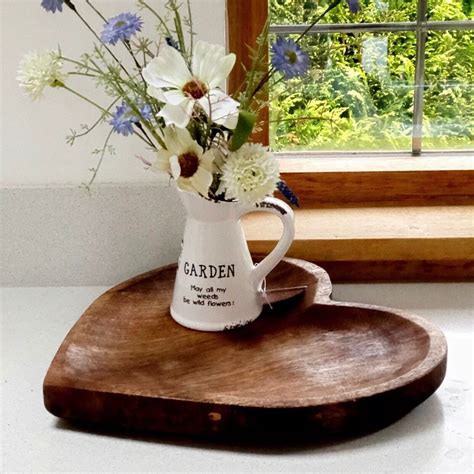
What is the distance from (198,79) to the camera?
83 cm

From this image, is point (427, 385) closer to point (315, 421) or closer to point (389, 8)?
point (315, 421)

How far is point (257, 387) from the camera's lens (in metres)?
0.85

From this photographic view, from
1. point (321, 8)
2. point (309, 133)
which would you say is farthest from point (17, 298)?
point (321, 8)

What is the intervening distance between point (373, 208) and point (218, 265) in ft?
1.40

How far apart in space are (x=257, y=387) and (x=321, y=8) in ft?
2.30

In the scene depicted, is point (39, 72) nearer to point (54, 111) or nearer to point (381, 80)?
point (54, 111)

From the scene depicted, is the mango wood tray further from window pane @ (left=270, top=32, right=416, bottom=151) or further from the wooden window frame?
window pane @ (left=270, top=32, right=416, bottom=151)

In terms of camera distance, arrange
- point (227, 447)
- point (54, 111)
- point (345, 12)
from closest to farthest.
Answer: point (227, 447) < point (54, 111) < point (345, 12)

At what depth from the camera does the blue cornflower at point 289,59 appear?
842 mm

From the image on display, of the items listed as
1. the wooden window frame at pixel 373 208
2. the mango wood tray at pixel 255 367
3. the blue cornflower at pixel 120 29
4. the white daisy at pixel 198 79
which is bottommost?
the mango wood tray at pixel 255 367

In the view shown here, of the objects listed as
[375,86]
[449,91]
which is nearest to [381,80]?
[375,86]

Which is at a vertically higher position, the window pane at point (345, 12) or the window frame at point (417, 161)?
the window pane at point (345, 12)

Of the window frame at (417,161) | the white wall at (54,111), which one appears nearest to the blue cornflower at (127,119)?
the white wall at (54,111)

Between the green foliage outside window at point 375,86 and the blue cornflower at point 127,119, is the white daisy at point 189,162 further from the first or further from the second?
the green foliage outside window at point 375,86
